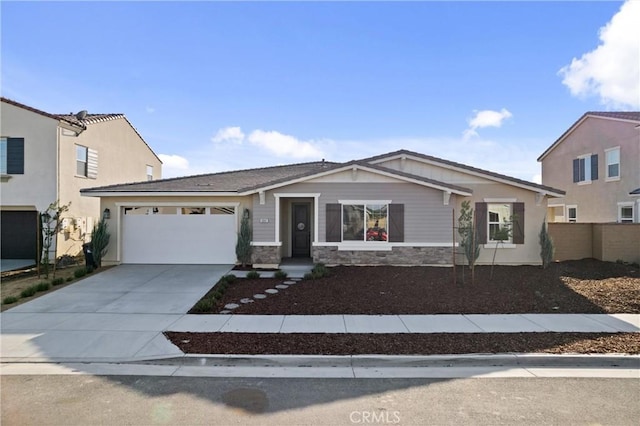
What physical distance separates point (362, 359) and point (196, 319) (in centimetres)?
388

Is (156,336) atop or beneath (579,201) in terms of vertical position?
beneath

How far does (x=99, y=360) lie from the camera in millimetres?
5672

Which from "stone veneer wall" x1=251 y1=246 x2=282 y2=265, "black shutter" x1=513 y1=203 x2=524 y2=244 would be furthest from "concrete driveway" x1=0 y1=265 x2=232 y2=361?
"black shutter" x1=513 y1=203 x2=524 y2=244

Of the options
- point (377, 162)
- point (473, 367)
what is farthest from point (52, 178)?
point (473, 367)

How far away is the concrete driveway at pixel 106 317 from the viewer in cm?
603

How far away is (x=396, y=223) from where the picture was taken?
12.9 meters

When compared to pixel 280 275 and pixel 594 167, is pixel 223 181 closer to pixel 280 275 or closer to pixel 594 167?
pixel 280 275

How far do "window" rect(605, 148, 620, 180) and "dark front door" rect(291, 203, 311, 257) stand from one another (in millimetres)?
15116

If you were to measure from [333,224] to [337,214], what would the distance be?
375 mm

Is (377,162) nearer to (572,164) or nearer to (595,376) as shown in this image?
(595,376)

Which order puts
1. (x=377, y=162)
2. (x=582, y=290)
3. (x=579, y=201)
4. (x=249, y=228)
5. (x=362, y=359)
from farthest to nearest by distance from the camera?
1. (x=579, y=201)
2. (x=377, y=162)
3. (x=249, y=228)
4. (x=582, y=290)
5. (x=362, y=359)

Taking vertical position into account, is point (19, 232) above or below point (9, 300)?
above

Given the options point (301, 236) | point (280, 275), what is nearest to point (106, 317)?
point (280, 275)

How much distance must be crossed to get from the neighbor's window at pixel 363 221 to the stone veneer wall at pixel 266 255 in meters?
2.40
